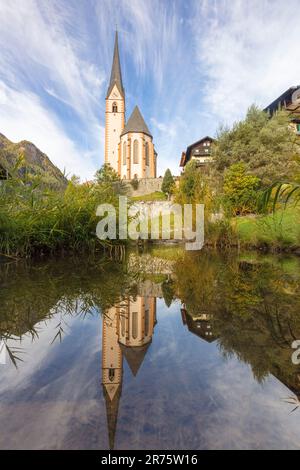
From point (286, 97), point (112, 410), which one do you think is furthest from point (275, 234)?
point (286, 97)

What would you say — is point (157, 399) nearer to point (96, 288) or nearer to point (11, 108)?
point (96, 288)

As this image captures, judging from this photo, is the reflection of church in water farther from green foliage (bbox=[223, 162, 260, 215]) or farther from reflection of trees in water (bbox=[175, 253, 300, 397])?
green foliage (bbox=[223, 162, 260, 215])

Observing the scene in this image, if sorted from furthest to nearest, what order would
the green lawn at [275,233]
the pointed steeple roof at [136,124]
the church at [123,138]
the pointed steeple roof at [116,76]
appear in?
the pointed steeple roof at [116,76] < the pointed steeple roof at [136,124] < the church at [123,138] < the green lawn at [275,233]

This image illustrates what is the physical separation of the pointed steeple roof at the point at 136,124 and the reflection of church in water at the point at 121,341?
35.4 metres

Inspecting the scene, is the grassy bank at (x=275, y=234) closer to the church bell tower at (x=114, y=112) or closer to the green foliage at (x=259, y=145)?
the green foliage at (x=259, y=145)

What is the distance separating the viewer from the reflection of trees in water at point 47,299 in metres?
0.86

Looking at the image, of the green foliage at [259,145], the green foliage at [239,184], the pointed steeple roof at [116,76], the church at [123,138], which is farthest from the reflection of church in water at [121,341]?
the pointed steeple roof at [116,76]

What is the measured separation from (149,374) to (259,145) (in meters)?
16.1

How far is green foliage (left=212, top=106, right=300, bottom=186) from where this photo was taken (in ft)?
46.2

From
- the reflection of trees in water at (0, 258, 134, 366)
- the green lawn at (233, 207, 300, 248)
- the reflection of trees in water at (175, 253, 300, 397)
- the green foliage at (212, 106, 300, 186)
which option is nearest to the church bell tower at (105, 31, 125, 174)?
the green foliage at (212, 106, 300, 186)

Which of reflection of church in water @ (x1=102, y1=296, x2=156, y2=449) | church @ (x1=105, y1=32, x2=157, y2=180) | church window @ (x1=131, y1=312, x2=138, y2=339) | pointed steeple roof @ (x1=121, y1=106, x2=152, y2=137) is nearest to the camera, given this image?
reflection of church in water @ (x1=102, y1=296, x2=156, y2=449)

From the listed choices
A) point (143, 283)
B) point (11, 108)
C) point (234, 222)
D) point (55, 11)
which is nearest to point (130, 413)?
point (143, 283)

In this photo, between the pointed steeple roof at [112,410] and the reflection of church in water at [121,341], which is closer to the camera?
the pointed steeple roof at [112,410]

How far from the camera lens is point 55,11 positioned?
8.73 metres
